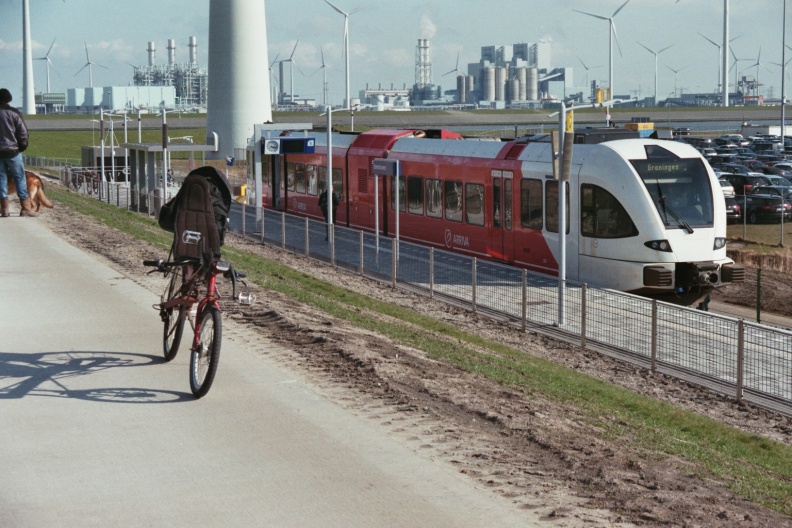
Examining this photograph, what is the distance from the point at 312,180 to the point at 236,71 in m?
27.7

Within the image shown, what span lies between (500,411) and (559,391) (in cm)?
242

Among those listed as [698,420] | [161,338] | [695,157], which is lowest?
[698,420]

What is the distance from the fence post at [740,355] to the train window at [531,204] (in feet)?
39.7

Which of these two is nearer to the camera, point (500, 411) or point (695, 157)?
point (500, 411)

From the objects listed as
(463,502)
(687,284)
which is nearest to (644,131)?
(687,284)

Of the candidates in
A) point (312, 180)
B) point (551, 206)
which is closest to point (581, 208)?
point (551, 206)

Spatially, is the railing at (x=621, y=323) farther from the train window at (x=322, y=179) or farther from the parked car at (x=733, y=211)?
the parked car at (x=733, y=211)

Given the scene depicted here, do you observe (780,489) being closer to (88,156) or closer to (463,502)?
(463,502)

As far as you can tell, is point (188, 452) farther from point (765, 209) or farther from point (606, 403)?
point (765, 209)

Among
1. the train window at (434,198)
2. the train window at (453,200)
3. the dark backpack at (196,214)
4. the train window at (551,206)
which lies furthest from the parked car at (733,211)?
the dark backpack at (196,214)

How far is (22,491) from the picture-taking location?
303 inches

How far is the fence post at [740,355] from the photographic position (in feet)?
46.1

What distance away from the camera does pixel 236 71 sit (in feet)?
221

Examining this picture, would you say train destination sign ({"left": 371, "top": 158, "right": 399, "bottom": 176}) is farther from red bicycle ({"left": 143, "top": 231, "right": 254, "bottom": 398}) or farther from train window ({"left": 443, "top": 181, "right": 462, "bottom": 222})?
red bicycle ({"left": 143, "top": 231, "right": 254, "bottom": 398})
